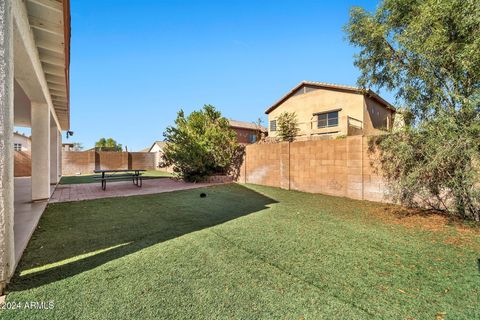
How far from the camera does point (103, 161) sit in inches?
806

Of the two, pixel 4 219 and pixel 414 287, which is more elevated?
pixel 4 219

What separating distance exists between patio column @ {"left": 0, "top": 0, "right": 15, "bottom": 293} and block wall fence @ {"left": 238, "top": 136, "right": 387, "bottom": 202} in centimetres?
806

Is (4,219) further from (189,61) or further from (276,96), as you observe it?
(276,96)

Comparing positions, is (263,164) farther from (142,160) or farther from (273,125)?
(142,160)

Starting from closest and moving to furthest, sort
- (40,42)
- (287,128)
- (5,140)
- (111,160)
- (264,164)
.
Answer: (5,140), (40,42), (264,164), (287,128), (111,160)

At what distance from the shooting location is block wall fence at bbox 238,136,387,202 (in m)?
7.06

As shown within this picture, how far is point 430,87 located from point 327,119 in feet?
44.1

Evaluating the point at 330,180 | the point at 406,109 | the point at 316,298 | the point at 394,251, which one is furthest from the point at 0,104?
the point at 330,180

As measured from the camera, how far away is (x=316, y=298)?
7.18 feet

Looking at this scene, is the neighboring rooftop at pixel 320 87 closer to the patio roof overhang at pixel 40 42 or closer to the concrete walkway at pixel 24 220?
the patio roof overhang at pixel 40 42

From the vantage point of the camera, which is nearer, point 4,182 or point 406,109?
point 4,182

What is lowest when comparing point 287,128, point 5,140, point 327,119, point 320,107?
point 5,140

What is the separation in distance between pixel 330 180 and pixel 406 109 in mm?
3322

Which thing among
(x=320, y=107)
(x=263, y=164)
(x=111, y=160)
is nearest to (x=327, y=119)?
(x=320, y=107)
